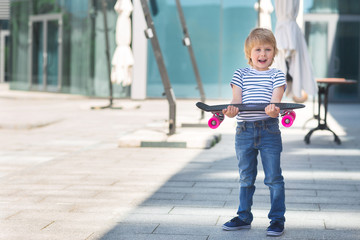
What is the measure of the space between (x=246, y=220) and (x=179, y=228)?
441 millimetres

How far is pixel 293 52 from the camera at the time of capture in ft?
30.8

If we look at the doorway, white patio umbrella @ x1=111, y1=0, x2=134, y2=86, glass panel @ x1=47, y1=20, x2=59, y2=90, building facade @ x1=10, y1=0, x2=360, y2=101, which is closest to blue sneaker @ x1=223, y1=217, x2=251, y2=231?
white patio umbrella @ x1=111, y1=0, x2=134, y2=86

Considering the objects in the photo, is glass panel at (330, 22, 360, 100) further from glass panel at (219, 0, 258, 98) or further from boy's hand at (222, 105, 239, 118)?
boy's hand at (222, 105, 239, 118)

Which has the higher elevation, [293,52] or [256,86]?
[293,52]

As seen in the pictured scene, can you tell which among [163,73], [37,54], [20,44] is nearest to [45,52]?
[37,54]

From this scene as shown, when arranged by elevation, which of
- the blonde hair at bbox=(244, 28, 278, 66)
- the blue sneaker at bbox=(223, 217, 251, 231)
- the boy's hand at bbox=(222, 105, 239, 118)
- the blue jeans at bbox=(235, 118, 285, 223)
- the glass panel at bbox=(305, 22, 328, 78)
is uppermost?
the glass panel at bbox=(305, 22, 328, 78)

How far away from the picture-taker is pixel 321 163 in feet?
24.9

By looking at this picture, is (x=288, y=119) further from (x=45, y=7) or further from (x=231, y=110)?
(x=45, y=7)

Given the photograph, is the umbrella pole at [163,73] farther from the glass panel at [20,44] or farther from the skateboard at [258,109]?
the glass panel at [20,44]

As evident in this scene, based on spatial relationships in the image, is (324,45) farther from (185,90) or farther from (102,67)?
(102,67)

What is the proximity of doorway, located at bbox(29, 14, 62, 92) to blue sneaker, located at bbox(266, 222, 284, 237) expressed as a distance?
22.3 meters

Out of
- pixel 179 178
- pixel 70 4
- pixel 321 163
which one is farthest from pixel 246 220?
pixel 70 4

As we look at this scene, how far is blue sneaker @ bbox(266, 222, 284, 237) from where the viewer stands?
13.4 ft

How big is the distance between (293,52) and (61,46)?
17.6 metres
